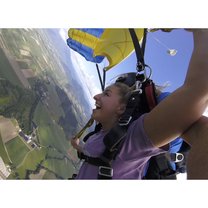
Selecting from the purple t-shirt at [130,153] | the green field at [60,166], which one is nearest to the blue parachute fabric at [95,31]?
the purple t-shirt at [130,153]

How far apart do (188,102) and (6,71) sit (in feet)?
96.8

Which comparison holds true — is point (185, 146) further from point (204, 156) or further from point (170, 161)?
point (204, 156)

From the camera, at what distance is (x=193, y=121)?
77 centimetres

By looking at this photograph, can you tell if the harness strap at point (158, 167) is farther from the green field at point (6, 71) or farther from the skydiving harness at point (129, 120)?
the green field at point (6, 71)

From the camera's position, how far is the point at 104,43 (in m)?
2.49

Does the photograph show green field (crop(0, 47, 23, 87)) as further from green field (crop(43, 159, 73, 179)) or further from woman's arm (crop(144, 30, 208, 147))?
woman's arm (crop(144, 30, 208, 147))

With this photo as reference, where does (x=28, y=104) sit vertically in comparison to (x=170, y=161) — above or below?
below

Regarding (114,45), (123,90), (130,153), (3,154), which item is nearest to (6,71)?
(3,154)

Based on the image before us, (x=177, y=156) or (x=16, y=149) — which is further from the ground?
(x=177, y=156)

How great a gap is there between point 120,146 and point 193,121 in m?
0.30

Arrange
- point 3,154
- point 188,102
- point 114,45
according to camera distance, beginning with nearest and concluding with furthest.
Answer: point 188,102 → point 114,45 → point 3,154

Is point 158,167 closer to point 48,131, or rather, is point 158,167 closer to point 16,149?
point 16,149

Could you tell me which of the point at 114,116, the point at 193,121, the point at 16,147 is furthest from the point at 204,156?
the point at 16,147
